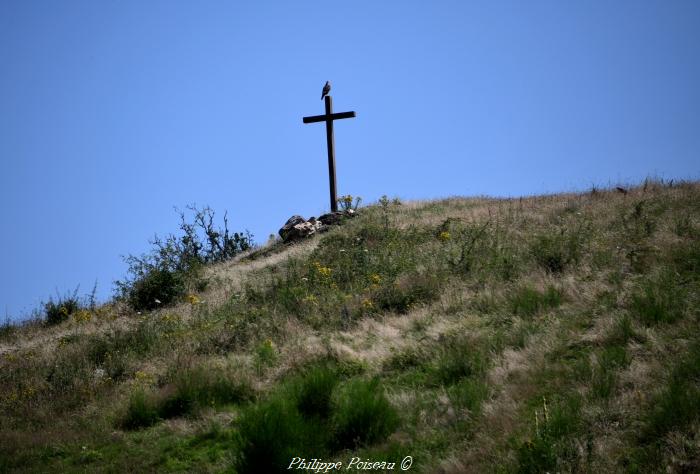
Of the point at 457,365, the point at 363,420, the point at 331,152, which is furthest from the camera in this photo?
the point at 331,152

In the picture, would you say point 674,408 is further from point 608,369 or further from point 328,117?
point 328,117

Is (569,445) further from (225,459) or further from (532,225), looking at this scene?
(532,225)

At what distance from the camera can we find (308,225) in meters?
18.9

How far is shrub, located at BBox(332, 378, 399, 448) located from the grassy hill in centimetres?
2

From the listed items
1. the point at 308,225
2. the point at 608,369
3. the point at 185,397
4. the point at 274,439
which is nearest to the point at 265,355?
the point at 185,397

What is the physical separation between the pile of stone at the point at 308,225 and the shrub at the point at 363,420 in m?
12.0

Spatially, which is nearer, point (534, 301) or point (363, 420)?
point (363, 420)

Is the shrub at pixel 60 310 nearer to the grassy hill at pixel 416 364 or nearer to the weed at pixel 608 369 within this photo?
the grassy hill at pixel 416 364

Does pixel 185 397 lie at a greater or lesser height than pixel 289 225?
lesser

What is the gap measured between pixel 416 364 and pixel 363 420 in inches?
73.8

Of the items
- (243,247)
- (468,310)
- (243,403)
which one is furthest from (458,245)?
(243,247)

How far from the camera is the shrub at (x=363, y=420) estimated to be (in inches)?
254

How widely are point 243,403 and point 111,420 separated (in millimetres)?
1755

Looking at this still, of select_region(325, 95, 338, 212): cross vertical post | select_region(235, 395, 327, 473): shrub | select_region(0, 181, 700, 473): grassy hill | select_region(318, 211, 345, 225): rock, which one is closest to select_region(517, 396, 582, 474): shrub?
select_region(0, 181, 700, 473): grassy hill
